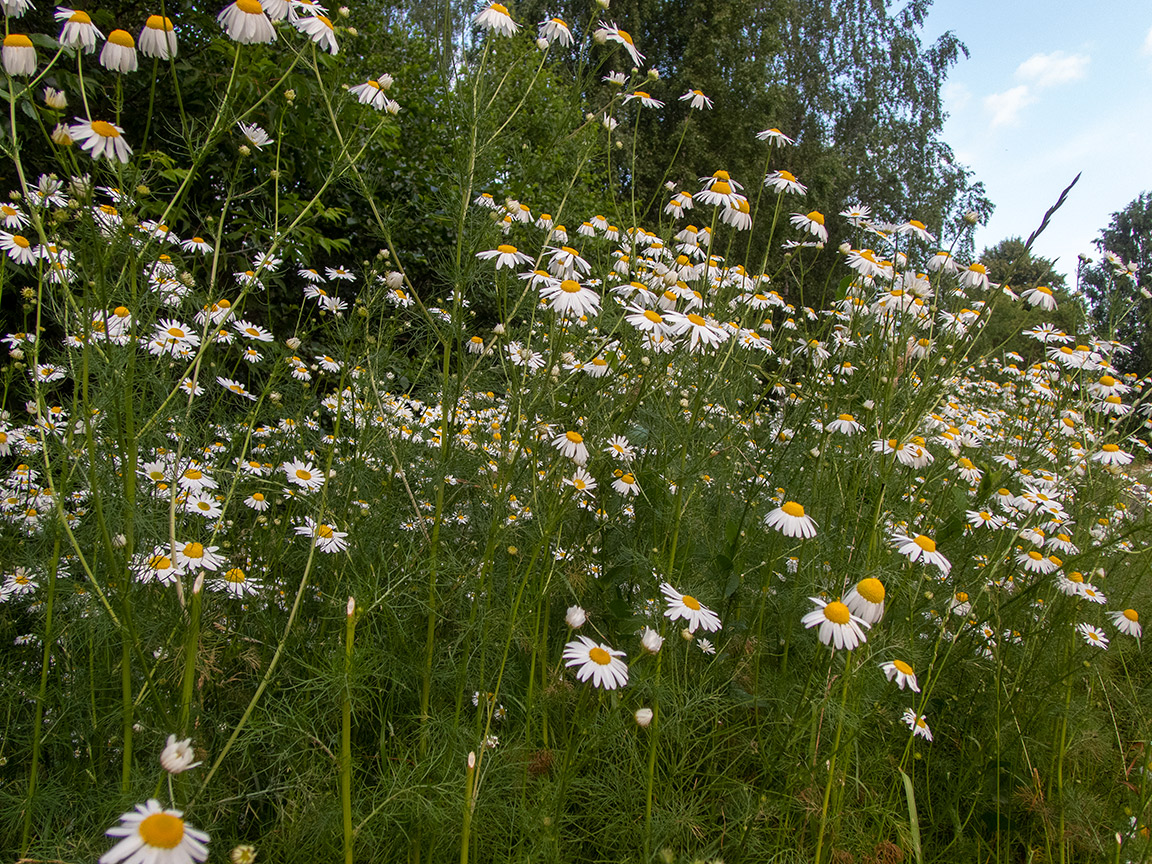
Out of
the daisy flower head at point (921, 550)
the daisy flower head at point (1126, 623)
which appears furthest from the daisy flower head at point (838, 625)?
the daisy flower head at point (1126, 623)

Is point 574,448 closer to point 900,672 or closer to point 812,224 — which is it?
point 900,672

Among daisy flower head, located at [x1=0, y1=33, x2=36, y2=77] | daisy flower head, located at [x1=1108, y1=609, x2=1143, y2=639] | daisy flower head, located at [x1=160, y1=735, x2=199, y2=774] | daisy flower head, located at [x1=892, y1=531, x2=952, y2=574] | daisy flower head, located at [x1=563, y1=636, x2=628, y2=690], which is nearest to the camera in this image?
daisy flower head, located at [x1=160, y1=735, x2=199, y2=774]

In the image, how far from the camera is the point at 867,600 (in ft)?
4.49

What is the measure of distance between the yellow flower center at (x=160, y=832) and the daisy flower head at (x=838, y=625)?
1.05 m

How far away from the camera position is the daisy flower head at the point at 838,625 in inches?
51.0

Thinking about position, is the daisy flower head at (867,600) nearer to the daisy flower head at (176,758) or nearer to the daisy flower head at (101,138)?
the daisy flower head at (176,758)

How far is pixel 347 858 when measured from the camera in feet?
3.62

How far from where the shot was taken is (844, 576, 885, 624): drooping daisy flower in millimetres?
1355

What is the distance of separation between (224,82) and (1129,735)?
415cm

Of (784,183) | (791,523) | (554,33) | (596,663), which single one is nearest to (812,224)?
(784,183)

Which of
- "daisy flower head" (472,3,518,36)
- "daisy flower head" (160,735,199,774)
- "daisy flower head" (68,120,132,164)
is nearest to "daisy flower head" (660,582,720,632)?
"daisy flower head" (160,735,199,774)

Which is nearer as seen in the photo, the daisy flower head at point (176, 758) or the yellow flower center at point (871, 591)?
the daisy flower head at point (176, 758)

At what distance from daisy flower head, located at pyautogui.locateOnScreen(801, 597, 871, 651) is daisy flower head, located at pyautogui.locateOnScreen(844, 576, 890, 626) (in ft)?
0.05

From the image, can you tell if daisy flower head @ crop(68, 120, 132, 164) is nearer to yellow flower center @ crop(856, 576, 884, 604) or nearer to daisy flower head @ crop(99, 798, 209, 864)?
daisy flower head @ crop(99, 798, 209, 864)
